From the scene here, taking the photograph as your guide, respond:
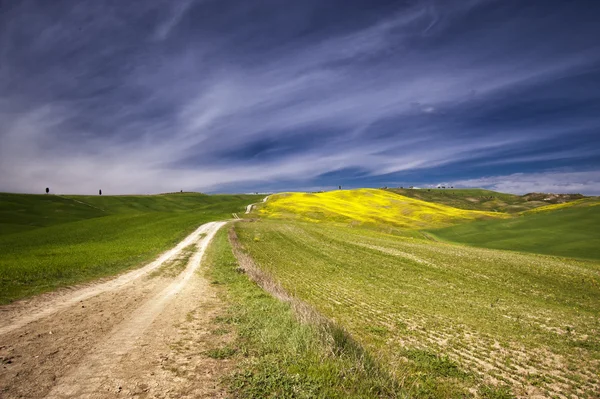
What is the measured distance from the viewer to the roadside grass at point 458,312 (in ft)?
34.7

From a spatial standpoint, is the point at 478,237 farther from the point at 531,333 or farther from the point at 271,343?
the point at 271,343

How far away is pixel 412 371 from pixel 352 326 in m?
4.45

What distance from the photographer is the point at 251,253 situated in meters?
35.1

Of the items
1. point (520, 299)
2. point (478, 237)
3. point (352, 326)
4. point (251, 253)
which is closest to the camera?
point (352, 326)

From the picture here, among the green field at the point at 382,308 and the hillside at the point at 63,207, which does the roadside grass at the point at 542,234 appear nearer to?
the green field at the point at 382,308

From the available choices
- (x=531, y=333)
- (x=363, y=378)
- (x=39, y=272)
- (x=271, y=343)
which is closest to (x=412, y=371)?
(x=363, y=378)

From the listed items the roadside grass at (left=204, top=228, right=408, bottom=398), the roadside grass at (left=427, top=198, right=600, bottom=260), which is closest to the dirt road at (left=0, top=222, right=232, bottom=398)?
the roadside grass at (left=204, top=228, right=408, bottom=398)

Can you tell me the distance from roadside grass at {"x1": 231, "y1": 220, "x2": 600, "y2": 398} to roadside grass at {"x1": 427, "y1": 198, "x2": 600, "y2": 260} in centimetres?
1065

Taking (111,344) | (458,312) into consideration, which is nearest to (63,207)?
(111,344)

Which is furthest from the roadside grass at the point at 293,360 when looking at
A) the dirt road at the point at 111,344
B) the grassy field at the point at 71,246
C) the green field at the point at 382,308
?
the grassy field at the point at 71,246

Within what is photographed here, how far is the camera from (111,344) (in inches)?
380

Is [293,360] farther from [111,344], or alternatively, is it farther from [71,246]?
[71,246]

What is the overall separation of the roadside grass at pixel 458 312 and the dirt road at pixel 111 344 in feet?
19.6

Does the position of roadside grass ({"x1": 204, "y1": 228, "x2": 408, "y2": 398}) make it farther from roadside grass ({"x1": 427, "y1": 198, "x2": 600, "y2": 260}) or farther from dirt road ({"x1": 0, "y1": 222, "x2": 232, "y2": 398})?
roadside grass ({"x1": 427, "y1": 198, "x2": 600, "y2": 260})
